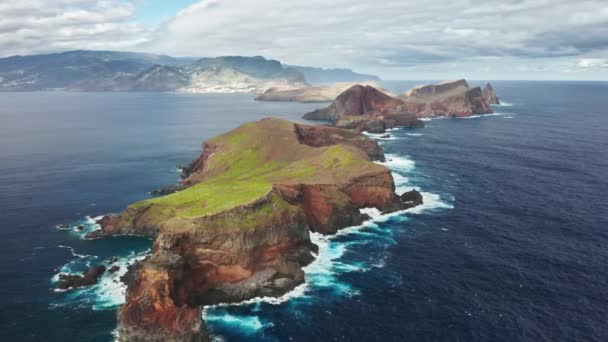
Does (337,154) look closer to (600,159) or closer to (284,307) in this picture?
(284,307)

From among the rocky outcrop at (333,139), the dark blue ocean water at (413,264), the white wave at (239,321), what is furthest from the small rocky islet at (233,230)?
the rocky outcrop at (333,139)

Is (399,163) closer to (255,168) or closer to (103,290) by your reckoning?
(255,168)

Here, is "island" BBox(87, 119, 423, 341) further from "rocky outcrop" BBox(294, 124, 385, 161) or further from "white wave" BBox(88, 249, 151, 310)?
"rocky outcrop" BBox(294, 124, 385, 161)

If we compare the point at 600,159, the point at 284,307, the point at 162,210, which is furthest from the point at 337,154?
the point at 600,159

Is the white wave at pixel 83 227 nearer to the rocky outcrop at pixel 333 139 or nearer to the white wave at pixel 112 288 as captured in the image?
the white wave at pixel 112 288

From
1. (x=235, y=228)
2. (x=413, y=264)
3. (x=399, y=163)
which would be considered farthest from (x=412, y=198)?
(x=235, y=228)

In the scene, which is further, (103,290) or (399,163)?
(399,163)
